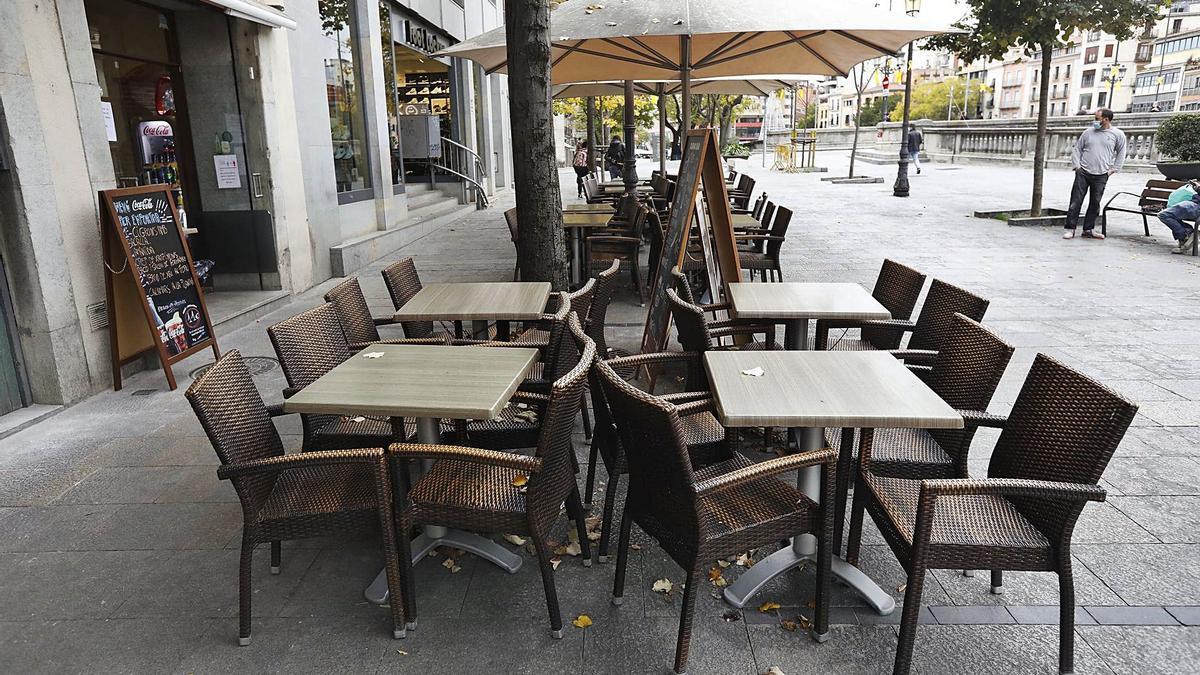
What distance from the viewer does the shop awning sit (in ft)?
22.2

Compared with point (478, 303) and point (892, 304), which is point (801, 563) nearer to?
point (892, 304)

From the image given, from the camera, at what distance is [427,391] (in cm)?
301

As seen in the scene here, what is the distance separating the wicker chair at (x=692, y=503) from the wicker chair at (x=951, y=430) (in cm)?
33

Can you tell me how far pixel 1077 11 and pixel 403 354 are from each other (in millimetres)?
12639

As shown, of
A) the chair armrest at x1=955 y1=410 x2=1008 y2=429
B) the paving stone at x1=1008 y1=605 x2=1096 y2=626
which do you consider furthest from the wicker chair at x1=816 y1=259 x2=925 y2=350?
the paving stone at x1=1008 y1=605 x2=1096 y2=626

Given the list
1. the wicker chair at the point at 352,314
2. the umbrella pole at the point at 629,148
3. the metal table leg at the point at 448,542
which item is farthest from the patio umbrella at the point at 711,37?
the umbrella pole at the point at 629,148

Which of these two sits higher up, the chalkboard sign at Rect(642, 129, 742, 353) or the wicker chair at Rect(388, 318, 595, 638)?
the chalkboard sign at Rect(642, 129, 742, 353)

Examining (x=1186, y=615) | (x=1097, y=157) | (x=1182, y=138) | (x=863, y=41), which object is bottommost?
(x=1186, y=615)

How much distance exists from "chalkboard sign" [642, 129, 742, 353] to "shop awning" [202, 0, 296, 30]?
14.1ft

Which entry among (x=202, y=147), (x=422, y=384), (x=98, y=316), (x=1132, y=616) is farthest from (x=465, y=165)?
(x=1132, y=616)

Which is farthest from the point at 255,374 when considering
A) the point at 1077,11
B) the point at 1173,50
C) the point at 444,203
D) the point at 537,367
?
the point at 1173,50

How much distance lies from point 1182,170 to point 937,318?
1150 centimetres

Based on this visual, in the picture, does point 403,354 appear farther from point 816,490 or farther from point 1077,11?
point 1077,11

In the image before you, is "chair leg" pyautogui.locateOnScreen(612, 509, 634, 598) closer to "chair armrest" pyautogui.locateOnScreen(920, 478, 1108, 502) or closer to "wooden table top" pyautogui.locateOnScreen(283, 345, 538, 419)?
"wooden table top" pyautogui.locateOnScreen(283, 345, 538, 419)
